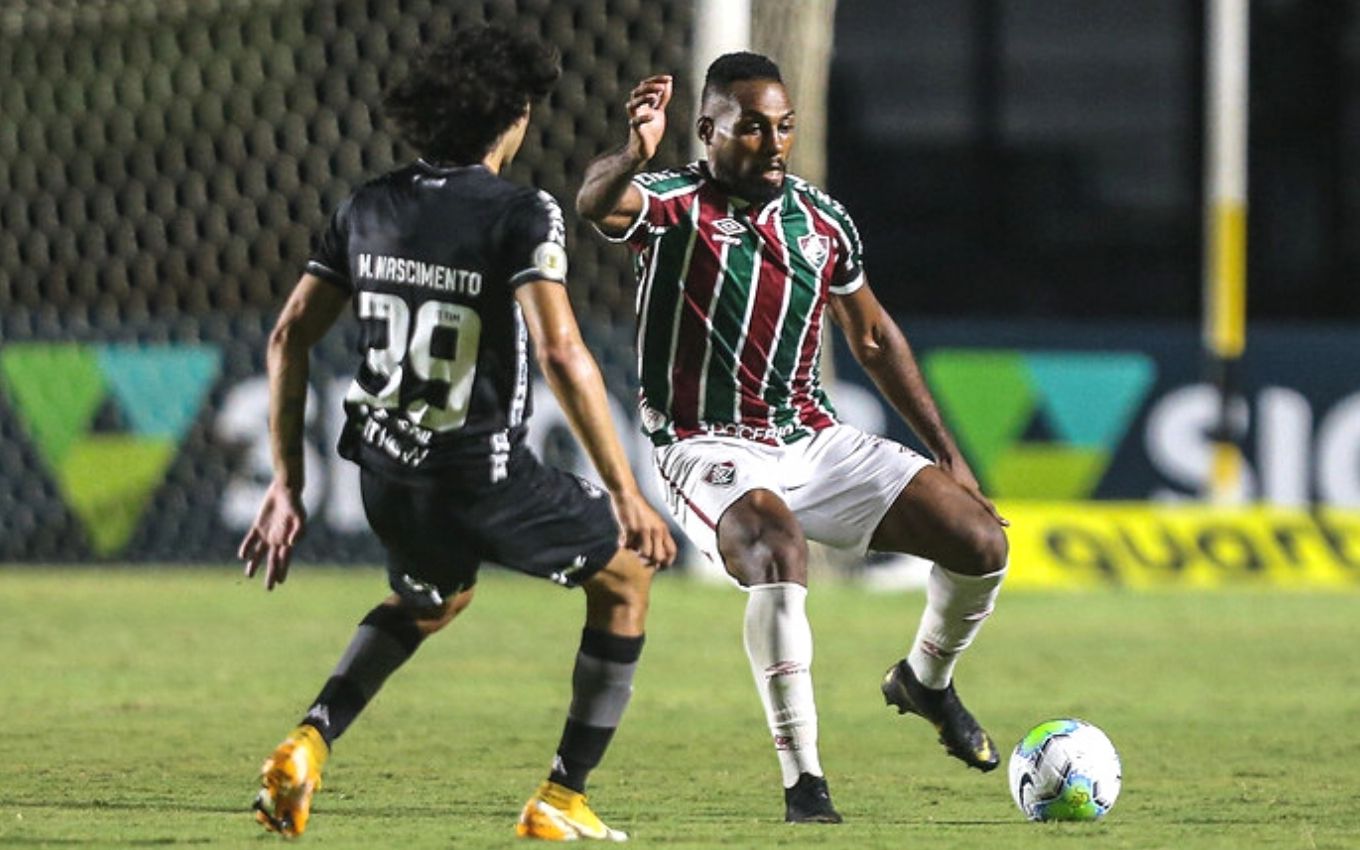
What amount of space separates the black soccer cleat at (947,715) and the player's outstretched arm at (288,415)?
2.05 m

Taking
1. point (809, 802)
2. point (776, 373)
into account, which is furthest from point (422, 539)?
point (776, 373)

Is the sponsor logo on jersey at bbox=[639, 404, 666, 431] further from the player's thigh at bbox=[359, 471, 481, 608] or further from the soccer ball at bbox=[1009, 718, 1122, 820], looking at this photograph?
the soccer ball at bbox=[1009, 718, 1122, 820]

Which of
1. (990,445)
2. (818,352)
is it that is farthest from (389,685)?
(990,445)

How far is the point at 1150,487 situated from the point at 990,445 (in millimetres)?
889

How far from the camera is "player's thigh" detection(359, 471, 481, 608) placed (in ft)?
21.5

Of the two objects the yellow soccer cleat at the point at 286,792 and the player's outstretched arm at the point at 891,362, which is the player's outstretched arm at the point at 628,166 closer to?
the player's outstretched arm at the point at 891,362

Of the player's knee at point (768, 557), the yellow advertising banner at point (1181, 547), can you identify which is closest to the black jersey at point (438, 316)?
the player's knee at point (768, 557)

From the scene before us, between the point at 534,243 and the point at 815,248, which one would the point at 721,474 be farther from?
the point at 534,243

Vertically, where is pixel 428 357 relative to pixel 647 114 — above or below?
below

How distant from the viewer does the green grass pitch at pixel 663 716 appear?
6.87m

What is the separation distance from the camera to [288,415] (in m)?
6.69

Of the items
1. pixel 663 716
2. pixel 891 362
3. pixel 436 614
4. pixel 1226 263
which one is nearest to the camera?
pixel 436 614

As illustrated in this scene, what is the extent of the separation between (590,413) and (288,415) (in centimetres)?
87

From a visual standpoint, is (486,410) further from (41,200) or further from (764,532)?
(41,200)
